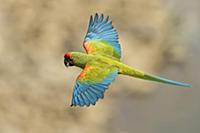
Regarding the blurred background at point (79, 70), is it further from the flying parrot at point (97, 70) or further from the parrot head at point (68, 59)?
the parrot head at point (68, 59)

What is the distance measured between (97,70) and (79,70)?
8.70 feet

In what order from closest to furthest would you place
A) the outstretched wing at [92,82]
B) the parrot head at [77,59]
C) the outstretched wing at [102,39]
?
the outstretched wing at [92,82], the parrot head at [77,59], the outstretched wing at [102,39]

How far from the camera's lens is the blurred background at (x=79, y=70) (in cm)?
611

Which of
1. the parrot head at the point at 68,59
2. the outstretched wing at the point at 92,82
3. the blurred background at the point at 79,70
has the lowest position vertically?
the blurred background at the point at 79,70

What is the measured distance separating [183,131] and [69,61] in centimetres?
251

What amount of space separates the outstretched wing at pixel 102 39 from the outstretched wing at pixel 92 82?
256 millimetres

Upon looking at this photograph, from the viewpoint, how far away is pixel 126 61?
650cm

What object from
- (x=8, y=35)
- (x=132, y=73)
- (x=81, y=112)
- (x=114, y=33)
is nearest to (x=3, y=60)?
(x=8, y=35)

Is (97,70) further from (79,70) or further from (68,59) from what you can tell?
(79,70)

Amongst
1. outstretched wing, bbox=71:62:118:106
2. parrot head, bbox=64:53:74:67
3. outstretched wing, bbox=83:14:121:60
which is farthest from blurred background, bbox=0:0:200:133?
outstretched wing, bbox=71:62:118:106

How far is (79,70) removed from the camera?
21.0 feet

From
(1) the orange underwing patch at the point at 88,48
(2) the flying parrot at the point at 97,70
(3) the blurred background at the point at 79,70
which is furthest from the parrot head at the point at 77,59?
(3) the blurred background at the point at 79,70

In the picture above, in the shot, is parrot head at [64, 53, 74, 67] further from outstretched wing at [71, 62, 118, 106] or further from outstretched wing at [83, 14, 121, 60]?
outstretched wing at [83, 14, 121, 60]

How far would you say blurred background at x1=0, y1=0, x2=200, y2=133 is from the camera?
611 cm
